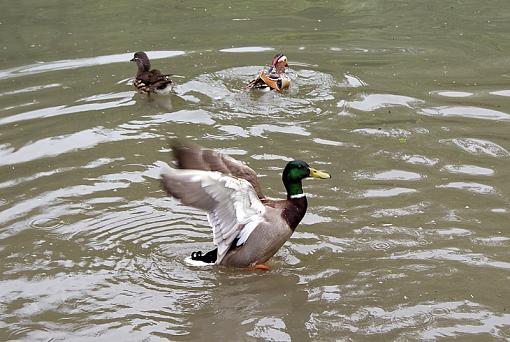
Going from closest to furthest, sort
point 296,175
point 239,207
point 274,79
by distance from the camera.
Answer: point 239,207, point 296,175, point 274,79

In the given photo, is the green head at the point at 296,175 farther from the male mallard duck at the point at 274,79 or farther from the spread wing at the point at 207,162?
the male mallard duck at the point at 274,79

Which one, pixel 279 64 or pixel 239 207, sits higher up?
pixel 279 64

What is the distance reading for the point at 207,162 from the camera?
780 cm

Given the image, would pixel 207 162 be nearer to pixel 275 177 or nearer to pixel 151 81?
pixel 275 177

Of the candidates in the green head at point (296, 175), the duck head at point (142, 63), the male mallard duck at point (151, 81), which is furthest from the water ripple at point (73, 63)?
the green head at point (296, 175)

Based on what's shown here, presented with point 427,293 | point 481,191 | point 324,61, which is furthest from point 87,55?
point 427,293

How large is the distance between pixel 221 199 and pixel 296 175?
89 centimetres

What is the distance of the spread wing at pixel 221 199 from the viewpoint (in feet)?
24.2

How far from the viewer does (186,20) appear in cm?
1730

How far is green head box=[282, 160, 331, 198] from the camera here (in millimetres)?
8148

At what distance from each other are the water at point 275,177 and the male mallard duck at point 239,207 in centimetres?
22

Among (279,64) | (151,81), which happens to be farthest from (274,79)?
(151,81)

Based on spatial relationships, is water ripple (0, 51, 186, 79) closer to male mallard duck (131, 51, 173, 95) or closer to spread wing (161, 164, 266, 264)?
male mallard duck (131, 51, 173, 95)

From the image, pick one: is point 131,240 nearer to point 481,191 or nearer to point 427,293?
point 427,293
